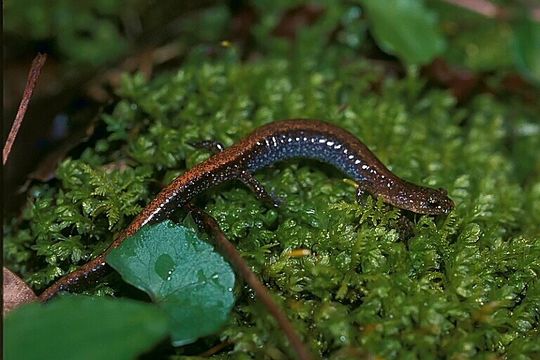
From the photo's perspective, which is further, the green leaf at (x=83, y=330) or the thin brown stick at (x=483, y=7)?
the thin brown stick at (x=483, y=7)

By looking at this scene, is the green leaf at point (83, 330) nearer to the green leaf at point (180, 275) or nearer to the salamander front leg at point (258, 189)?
the green leaf at point (180, 275)

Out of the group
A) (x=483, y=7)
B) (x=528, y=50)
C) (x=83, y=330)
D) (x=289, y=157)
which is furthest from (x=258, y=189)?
(x=483, y=7)

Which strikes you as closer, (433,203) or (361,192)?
(433,203)

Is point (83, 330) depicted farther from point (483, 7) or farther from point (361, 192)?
point (483, 7)

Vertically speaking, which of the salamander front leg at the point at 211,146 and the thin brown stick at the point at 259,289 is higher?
the salamander front leg at the point at 211,146

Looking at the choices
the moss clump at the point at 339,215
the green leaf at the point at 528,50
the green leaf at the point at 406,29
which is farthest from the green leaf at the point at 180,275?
the green leaf at the point at 528,50

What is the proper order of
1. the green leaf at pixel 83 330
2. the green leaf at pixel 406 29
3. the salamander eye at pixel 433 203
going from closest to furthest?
the green leaf at pixel 83 330 → the salamander eye at pixel 433 203 → the green leaf at pixel 406 29
